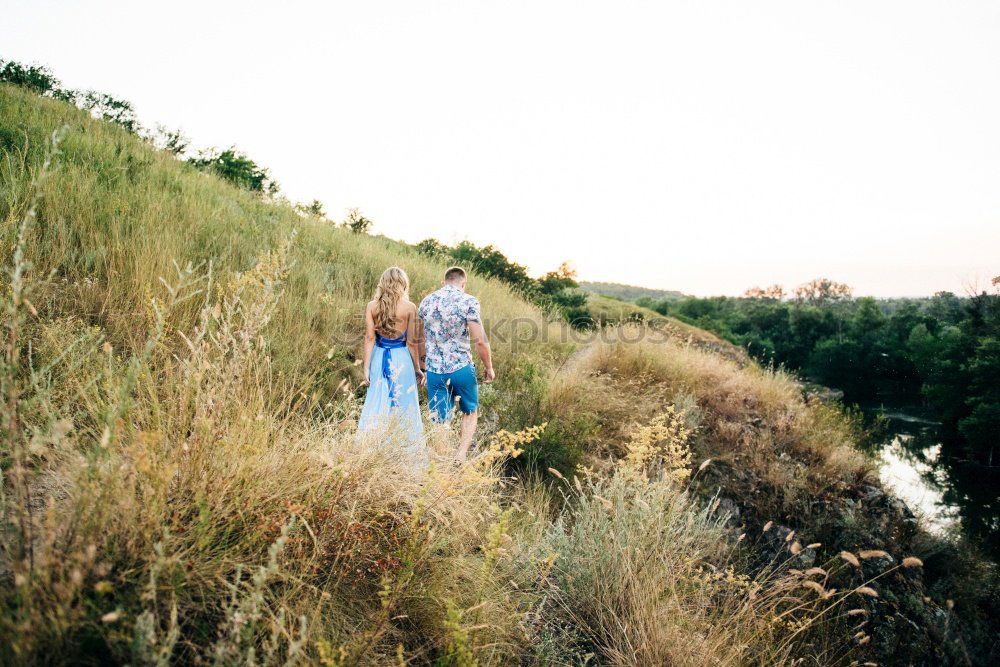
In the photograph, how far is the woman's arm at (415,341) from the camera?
15.5ft

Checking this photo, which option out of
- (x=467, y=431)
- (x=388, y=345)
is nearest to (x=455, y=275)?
(x=388, y=345)

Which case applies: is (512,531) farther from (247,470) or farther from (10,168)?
(10,168)

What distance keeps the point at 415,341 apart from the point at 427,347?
0.59 feet

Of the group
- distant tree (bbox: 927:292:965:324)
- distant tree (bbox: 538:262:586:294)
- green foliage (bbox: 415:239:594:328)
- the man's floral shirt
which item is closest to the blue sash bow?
the man's floral shirt

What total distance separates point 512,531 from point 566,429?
93.4 inches

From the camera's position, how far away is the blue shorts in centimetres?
470

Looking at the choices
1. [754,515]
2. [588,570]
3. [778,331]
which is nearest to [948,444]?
[778,331]

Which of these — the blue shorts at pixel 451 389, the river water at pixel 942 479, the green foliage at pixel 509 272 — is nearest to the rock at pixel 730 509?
the blue shorts at pixel 451 389

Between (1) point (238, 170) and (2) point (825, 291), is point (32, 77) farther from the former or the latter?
(2) point (825, 291)

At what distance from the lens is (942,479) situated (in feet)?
66.8

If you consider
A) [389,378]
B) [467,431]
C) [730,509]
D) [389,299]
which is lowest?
[730,509]

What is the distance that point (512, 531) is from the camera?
132 inches

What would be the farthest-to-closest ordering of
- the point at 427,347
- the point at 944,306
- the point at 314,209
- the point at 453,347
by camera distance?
1. the point at 944,306
2. the point at 314,209
3. the point at 427,347
4. the point at 453,347

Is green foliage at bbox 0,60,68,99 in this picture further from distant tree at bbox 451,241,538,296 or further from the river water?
the river water
